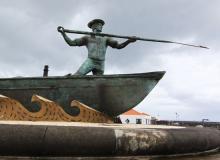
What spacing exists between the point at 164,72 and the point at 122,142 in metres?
3.85

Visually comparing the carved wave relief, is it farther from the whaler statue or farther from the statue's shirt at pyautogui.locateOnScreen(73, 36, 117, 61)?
the statue's shirt at pyautogui.locateOnScreen(73, 36, 117, 61)

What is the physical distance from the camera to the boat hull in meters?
8.97

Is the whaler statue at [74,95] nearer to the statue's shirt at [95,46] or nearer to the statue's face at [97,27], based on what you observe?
the statue's shirt at [95,46]

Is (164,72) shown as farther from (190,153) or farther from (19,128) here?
(19,128)

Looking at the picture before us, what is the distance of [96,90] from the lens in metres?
9.02

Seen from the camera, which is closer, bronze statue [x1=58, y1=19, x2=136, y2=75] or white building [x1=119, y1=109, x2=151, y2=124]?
bronze statue [x1=58, y1=19, x2=136, y2=75]

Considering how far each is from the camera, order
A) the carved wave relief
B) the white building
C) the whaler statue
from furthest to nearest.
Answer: the white building
the whaler statue
the carved wave relief

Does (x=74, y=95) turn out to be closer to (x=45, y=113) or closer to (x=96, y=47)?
(x=45, y=113)

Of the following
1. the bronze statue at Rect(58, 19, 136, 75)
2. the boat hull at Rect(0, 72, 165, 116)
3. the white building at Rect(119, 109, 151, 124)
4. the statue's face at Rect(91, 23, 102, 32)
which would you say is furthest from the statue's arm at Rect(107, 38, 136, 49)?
the white building at Rect(119, 109, 151, 124)

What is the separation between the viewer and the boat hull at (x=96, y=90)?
8.97 m

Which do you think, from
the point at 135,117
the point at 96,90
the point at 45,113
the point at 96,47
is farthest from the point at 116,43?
the point at 135,117

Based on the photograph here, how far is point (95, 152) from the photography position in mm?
5379

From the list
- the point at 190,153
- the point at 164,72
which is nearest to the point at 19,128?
the point at 190,153

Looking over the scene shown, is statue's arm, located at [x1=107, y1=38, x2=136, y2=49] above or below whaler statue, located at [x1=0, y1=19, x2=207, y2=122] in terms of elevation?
above
